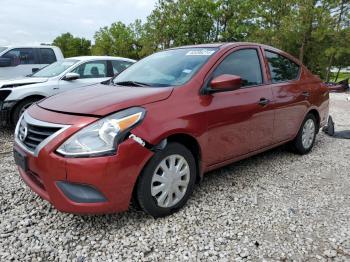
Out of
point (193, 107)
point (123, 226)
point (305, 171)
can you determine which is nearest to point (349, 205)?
point (305, 171)

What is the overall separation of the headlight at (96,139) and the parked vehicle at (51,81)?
4.15 m

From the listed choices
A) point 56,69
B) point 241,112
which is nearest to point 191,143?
point 241,112

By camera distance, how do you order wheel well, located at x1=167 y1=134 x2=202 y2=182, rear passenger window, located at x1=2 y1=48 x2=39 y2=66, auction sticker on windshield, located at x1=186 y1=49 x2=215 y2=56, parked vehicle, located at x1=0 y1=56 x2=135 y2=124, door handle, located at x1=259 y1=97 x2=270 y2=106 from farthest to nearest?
1. rear passenger window, located at x1=2 y1=48 x2=39 y2=66
2. parked vehicle, located at x1=0 y1=56 x2=135 y2=124
3. door handle, located at x1=259 y1=97 x2=270 y2=106
4. auction sticker on windshield, located at x1=186 y1=49 x2=215 y2=56
5. wheel well, located at x1=167 y1=134 x2=202 y2=182

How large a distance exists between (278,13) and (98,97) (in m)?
23.0

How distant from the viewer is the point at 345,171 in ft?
14.8

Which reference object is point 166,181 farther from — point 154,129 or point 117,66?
point 117,66

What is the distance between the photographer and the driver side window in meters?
7.05

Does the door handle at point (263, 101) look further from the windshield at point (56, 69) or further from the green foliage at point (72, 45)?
the green foliage at point (72, 45)

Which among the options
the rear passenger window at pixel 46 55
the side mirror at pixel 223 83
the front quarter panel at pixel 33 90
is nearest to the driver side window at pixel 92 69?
the front quarter panel at pixel 33 90

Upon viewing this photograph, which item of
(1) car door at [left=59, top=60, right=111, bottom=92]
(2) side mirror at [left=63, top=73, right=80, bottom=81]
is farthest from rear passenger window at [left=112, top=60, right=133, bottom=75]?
(2) side mirror at [left=63, top=73, right=80, bottom=81]

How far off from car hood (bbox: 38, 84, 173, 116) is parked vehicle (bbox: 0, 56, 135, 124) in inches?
129

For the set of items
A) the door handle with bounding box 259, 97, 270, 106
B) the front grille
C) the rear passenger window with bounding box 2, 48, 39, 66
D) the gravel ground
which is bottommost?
the gravel ground

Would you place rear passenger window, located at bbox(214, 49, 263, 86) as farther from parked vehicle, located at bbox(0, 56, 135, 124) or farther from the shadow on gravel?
parked vehicle, located at bbox(0, 56, 135, 124)

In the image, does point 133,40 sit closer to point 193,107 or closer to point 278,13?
point 278,13
